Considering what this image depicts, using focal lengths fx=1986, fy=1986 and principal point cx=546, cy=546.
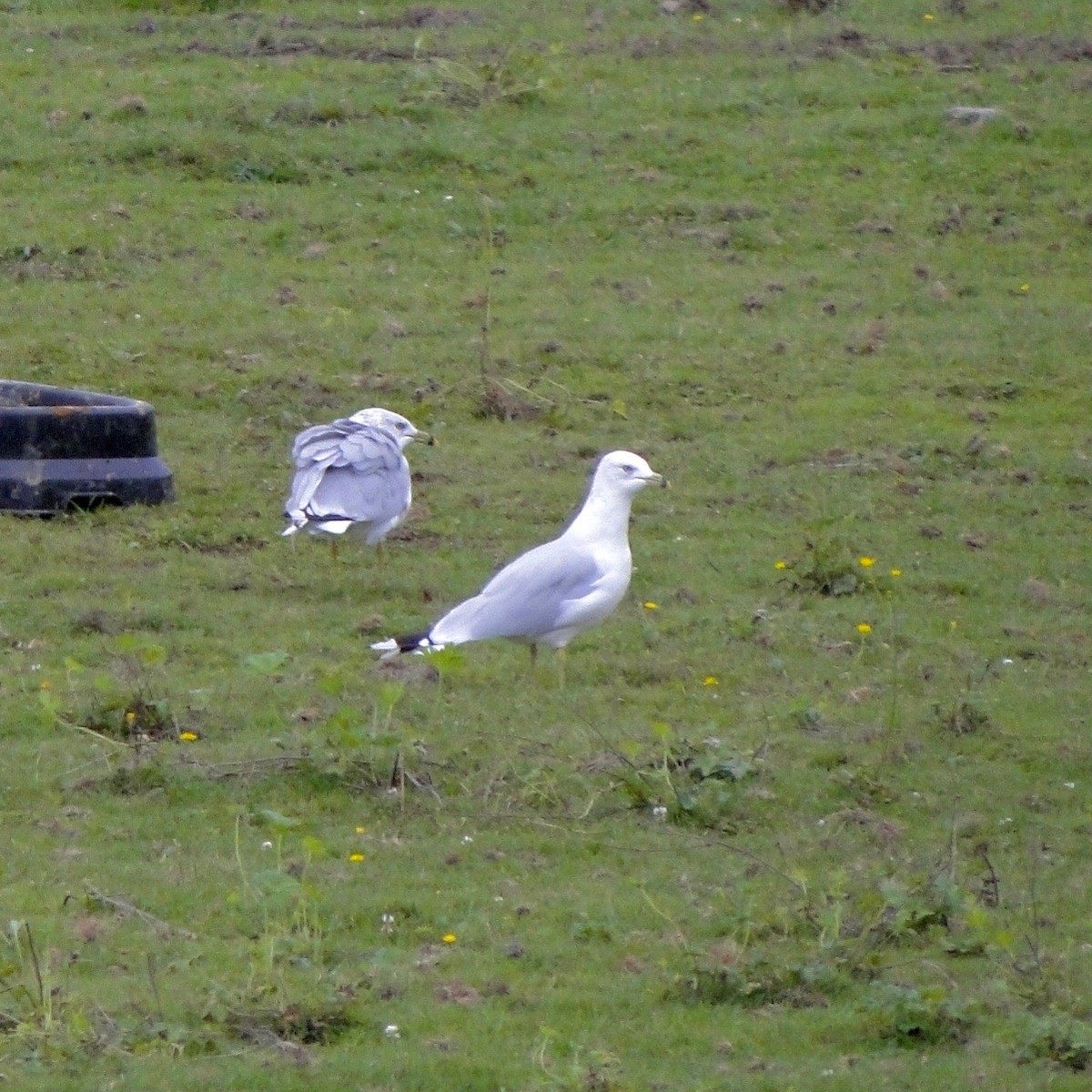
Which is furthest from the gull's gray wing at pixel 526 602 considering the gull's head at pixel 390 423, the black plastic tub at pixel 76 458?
the black plastic tub at pixel 76 458

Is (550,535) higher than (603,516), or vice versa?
(603,516)

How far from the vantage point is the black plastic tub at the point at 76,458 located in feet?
33.2

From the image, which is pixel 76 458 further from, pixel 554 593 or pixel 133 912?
pixel 133 912

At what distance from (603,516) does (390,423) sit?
93.3 inches

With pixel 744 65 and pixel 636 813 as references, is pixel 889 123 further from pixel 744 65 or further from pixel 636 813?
pixel 636 813

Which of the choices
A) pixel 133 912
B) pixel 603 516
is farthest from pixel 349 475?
pixel 133 912

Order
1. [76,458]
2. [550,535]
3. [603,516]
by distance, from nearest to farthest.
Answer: [603,516] < [76,458] < [550,535]

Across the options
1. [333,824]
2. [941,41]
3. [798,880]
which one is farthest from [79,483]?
[941,41]

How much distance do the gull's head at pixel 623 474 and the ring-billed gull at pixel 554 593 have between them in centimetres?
4

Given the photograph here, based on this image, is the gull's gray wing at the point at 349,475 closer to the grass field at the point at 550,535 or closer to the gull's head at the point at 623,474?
the grass field at the point at 550,535

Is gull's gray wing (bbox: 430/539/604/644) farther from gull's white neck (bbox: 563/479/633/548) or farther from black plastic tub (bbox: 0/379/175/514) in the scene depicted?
black plastic tub (bbox: 0/379/175/514)

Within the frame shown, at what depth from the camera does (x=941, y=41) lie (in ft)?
62.3

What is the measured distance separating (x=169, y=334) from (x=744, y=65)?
7.33 metres

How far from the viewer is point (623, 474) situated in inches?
340
